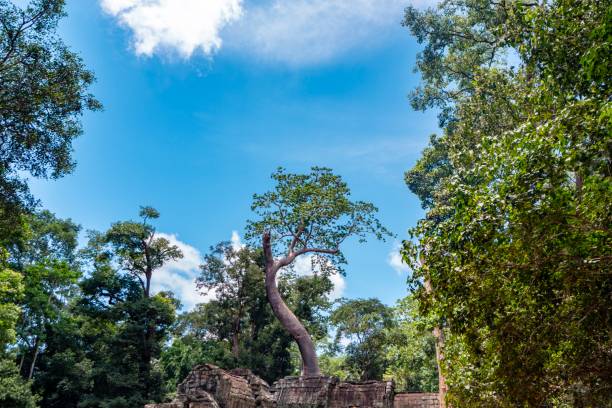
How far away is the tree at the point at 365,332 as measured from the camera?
27.3m

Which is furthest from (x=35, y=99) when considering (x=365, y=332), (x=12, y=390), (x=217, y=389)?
(x=365, y=332)

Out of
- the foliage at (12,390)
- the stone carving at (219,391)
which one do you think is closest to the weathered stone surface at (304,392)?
the stone carving at (219,391)

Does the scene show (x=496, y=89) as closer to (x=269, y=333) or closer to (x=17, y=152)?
(x=17, y=152)

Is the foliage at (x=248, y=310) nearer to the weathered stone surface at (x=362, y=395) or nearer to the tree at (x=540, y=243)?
the weathered stone surface at (x=362, y=395)

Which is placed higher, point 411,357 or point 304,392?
point 411,357

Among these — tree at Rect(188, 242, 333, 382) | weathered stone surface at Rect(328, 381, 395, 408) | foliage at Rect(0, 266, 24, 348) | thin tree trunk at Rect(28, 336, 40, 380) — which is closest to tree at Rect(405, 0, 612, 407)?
weathered stone surface at Rect(328, 381, 395, 408)

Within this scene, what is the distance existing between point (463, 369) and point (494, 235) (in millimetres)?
3051

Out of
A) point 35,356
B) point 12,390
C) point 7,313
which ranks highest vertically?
point 7,313

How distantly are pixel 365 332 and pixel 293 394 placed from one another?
15451 mm

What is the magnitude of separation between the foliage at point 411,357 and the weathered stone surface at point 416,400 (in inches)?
242

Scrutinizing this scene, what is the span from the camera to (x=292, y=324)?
16141 millimetres

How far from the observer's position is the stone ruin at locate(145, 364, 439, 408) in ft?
40.6

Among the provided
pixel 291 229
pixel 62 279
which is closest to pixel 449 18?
pixel 291 229

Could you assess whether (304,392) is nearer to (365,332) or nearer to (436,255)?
(436,255)
